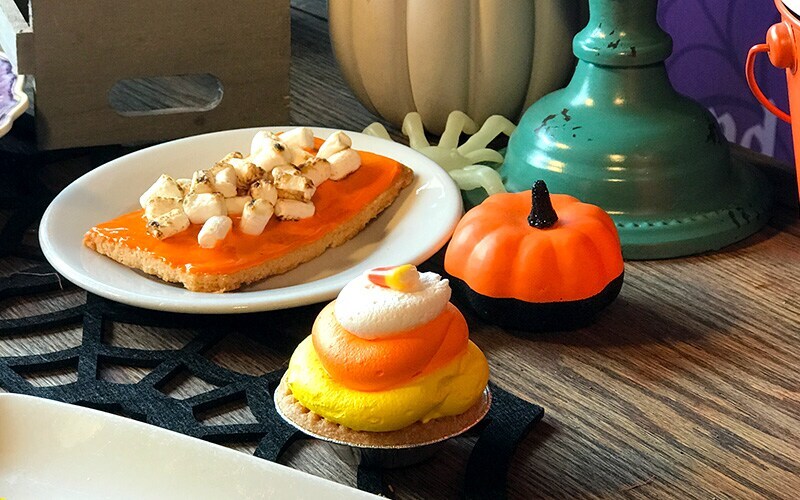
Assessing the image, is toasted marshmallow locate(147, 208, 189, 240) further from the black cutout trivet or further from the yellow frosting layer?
the yellow frosting layer

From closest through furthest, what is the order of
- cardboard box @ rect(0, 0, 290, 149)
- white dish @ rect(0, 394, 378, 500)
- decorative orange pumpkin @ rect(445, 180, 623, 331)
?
white dish @ rect(0, 394, 378, 500), decorative orange pumpkin @ rect(445, 180, 623, 331), cardboard box @ rect(0, 0, 290, 149)

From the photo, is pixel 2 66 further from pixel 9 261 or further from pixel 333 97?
pixel 333 97

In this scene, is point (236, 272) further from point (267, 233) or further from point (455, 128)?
point (455, 128)

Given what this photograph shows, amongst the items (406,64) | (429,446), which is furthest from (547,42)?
(429,446)

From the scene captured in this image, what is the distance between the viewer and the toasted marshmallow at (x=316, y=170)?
882 mm

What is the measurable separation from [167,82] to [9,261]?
47 centimetres

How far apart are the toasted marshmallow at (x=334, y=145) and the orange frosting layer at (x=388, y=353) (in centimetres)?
30

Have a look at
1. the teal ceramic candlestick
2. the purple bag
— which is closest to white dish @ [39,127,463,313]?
the teal ceramic candlestick

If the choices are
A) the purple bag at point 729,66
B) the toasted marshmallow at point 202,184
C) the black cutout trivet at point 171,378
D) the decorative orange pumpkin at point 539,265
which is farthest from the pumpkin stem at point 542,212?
the purple bag at point 729,66

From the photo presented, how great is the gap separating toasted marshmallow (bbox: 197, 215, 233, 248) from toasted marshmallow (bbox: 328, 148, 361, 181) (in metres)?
0.12

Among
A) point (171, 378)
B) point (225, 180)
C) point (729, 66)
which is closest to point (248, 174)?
point (225, 180)

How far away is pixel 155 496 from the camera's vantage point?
0.57 metres

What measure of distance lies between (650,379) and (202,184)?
0.35 metres

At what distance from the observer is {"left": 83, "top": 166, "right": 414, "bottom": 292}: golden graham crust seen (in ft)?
2.61
